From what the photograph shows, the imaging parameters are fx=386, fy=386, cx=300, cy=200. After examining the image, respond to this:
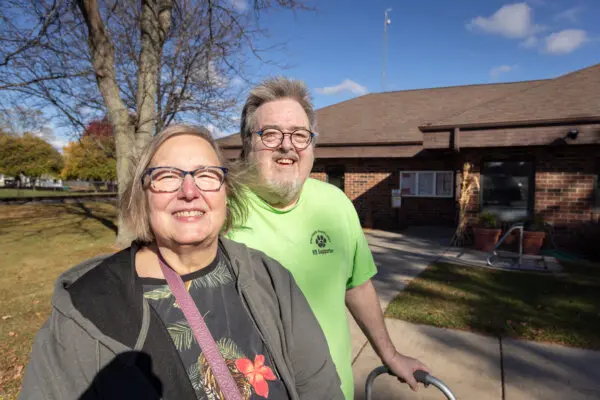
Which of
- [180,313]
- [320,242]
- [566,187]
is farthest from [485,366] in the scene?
[566,187]

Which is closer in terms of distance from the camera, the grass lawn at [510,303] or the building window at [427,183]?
the grass lawn at [510,303]

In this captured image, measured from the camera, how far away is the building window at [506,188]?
10062mm

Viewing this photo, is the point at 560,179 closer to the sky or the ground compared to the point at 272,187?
closer to the sky

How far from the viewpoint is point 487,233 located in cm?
912

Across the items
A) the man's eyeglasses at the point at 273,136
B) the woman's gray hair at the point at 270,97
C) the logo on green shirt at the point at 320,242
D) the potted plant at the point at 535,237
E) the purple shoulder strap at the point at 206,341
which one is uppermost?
the woman's gray hair at the point at 270,97

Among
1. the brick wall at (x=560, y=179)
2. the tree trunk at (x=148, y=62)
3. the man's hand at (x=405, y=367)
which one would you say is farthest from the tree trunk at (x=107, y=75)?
the brick wall at (x=560, y=179)

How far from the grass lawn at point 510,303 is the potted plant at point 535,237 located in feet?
4.68

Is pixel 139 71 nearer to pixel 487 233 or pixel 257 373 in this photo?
pixel 487 233

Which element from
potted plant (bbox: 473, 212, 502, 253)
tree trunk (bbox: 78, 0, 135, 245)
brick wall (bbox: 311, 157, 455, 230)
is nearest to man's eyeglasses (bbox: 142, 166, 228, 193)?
tree trunk (bbox: 78, 0, 135, 245)

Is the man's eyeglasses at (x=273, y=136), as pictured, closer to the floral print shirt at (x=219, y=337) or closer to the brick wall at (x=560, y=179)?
the floral print shirt at (x=219, y=337)

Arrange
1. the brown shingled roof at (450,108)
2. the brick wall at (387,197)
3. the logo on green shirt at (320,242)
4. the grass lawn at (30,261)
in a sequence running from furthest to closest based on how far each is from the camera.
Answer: the brick wall at (387,197), the brown shingled roof at (450,108), the grass lawn at (30,261), the logo on green shirt at (320,242)

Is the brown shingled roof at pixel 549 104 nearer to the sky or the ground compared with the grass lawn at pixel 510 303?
nearer to the sky

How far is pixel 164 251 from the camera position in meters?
1.35

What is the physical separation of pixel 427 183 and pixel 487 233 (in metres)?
4.30
